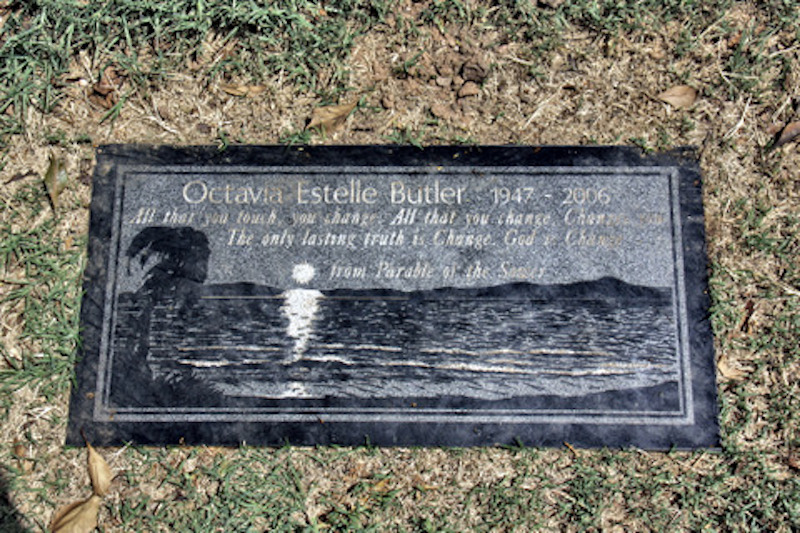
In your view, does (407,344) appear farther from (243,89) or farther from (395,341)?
(243,89)

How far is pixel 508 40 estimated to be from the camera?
120 inches

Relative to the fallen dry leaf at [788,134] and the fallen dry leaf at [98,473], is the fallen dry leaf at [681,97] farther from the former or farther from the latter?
the fallen dry leaf at [98,473]

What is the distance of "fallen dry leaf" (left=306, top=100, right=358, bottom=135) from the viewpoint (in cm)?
293

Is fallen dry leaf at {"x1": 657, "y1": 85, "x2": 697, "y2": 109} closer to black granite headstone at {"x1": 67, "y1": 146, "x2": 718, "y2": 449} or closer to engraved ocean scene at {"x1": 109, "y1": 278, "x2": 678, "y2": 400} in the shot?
black granite headstone at {"x1": 67, "y1": 146, "x2": 718, "y2": 449}

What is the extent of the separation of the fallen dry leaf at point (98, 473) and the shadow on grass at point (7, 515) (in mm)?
349

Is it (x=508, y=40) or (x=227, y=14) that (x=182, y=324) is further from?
(x=508, y=40)

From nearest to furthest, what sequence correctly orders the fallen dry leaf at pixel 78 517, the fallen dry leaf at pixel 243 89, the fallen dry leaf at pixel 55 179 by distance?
1. the fallen dry leaf at pixel 78 517
2. the fallen dry leaf at pixel 55 179
3. the fallen dry leaf at pixel 243 89

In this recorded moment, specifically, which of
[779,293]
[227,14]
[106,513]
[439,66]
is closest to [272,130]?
[227,14]

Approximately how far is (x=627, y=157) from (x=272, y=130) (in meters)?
1.70

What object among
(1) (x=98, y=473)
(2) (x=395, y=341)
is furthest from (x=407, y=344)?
(1) (x=98, y=473)

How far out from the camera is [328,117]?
9.61ft

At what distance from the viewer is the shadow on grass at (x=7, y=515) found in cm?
263

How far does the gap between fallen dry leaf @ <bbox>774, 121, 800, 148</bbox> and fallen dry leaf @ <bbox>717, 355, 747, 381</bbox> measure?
1076 millimetres

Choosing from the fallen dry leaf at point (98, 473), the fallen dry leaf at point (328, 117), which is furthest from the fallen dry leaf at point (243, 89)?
the fallen dry leaf at point (98, 473)
